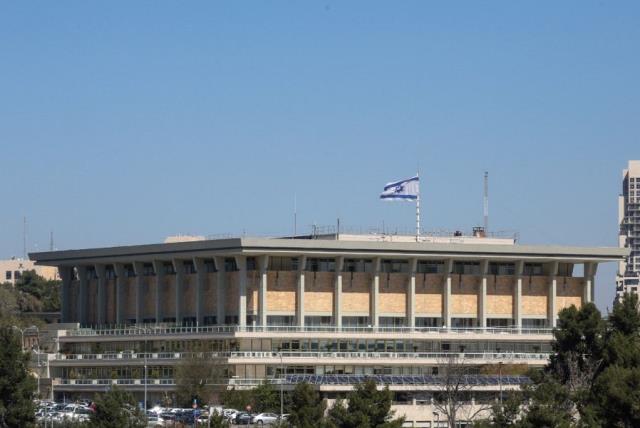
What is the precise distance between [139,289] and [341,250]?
84.1 ft

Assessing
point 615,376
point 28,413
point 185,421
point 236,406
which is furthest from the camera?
point 236,406

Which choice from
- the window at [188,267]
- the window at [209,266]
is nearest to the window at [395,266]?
the window at [209,266]

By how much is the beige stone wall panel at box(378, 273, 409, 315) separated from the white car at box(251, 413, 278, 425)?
29.1 meters

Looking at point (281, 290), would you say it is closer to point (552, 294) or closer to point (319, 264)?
point (319, 264)

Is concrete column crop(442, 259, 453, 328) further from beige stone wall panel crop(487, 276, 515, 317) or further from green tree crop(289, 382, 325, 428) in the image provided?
green tree crop(289, 382, 325, 428)

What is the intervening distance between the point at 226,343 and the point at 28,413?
41.8 m

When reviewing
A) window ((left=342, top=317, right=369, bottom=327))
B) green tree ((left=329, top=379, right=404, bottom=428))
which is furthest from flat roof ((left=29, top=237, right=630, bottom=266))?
green tree ((left=329, top=379, right=404, bottom=428))

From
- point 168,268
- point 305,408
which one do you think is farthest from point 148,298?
point 305,408

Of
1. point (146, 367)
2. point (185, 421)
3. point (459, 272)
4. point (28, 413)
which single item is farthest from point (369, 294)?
point (28, 413)

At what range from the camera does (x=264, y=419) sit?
155 meters

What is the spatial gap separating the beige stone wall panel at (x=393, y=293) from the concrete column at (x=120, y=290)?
2975 cm

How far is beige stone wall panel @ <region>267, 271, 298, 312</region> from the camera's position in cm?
17850

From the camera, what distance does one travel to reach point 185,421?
153 meters

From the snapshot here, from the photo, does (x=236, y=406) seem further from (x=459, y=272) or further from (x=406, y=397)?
(x=459, y=272)
